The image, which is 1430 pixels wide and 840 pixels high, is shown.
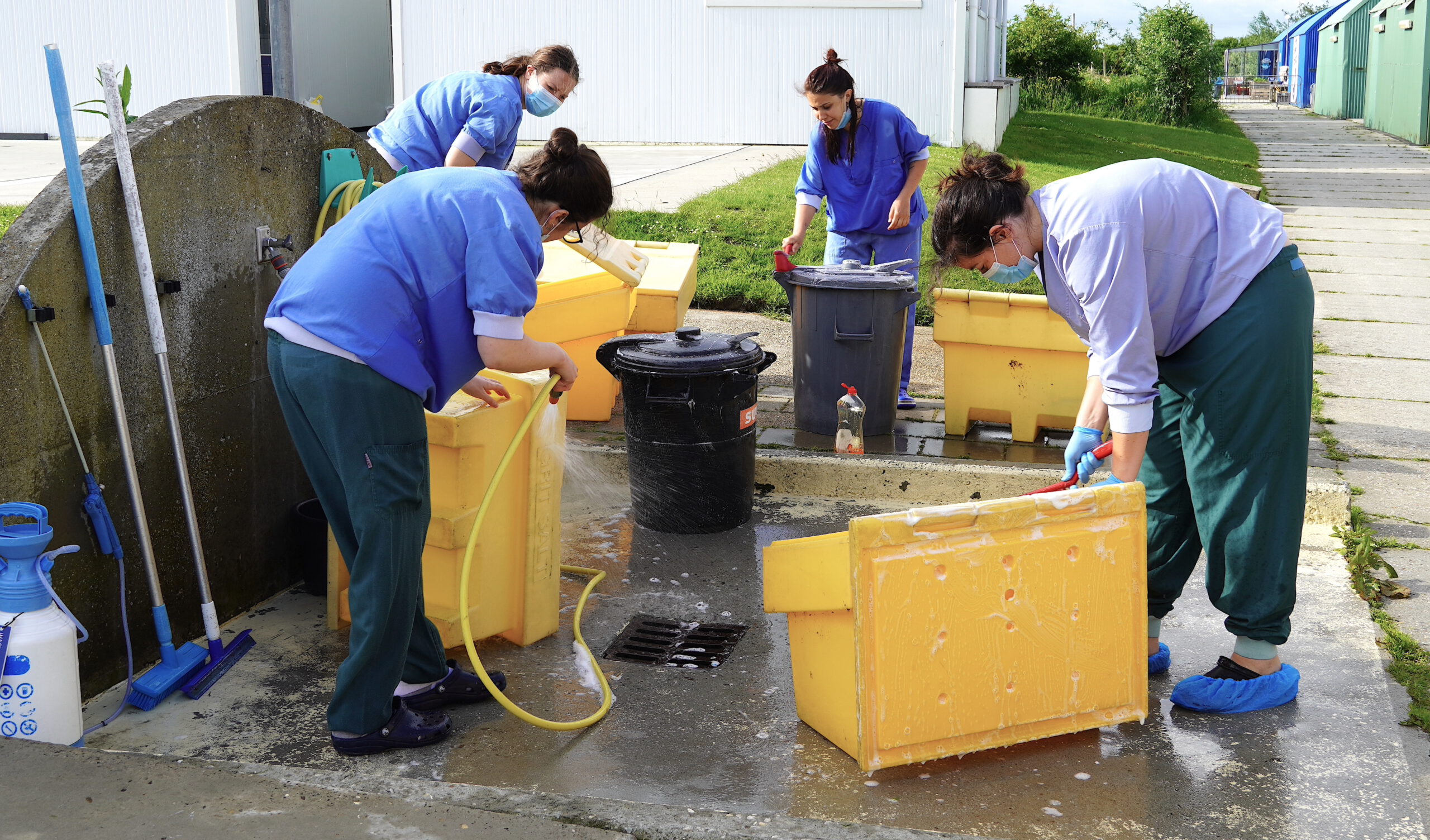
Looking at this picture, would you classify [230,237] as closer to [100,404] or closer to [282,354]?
[100,404]

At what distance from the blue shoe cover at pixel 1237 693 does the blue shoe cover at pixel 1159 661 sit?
0.21 m

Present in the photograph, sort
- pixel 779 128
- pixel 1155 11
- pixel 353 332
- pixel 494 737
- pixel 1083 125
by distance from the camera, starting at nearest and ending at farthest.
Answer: pixel 353 332 < pixel 494 737 < pixel 779 128 < pixel 1083 125 < pixel 1155 11

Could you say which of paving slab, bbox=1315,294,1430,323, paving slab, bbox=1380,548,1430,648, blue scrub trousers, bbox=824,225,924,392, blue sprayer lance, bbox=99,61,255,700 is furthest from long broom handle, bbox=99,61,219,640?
paving slab, bbox=1315,294,1430,323

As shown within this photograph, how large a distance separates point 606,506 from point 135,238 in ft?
8.18

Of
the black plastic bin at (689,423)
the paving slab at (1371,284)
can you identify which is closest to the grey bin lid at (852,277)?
the black plastic bin at (689,423)

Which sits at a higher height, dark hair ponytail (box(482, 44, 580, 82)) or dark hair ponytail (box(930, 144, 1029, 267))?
dark hair ponytail (box(482, 44, 580, 82))

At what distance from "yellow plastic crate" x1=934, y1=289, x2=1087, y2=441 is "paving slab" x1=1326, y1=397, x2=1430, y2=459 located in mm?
1435

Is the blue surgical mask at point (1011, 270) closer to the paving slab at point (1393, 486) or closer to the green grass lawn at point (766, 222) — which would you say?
the green grass lawn at point (766, 222)

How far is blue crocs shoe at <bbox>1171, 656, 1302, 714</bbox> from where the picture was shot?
11.4 feet

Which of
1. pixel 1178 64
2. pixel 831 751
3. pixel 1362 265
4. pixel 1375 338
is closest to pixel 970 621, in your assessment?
pixel 831 751

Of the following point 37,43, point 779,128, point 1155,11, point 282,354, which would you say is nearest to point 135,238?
point 282,354

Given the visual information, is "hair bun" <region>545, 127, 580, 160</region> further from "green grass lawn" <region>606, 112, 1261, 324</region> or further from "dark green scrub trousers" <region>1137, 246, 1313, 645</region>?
"dark green scrub trousers" <region>1137, 246, 1313, 645</region>

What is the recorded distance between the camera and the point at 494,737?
338 centimetres

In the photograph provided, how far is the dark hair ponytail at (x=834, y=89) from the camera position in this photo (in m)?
6.03
